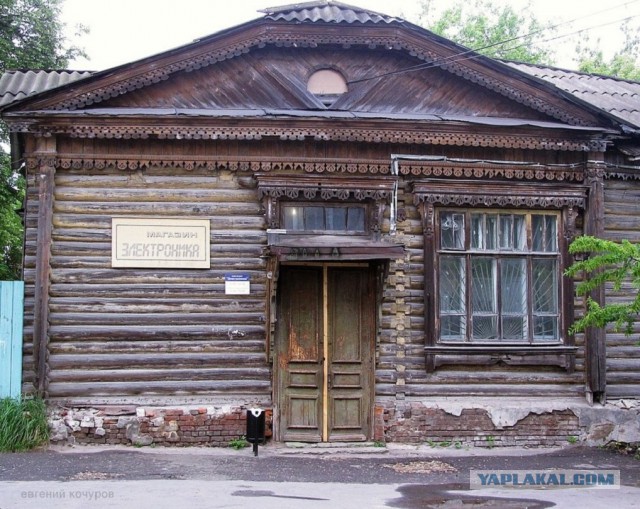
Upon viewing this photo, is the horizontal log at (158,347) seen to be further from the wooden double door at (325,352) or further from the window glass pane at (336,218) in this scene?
the window glass pane at (336,218)

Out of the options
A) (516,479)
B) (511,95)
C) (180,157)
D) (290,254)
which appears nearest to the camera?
(516,479)

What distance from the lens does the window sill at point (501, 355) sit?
10.8m

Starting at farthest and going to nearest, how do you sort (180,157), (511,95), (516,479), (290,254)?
1. (511,95)
2. (180,157)
3. (290,254)
4. (516,479)

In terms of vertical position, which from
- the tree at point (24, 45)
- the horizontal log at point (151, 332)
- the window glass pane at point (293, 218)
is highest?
the tree at point (24, 45)

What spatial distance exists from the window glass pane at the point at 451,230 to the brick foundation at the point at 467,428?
2.26m

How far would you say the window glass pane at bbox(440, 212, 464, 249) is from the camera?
11.1 metres

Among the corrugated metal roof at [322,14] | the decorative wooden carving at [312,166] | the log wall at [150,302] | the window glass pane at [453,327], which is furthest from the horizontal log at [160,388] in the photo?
the corrugated metal roof at [322,14]

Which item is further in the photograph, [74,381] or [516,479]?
[74,381]

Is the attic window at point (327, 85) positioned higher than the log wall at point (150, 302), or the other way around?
the attic window at point (327, 85)

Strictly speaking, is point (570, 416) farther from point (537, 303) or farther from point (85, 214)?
point (85, 214)

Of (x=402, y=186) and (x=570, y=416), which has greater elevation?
(x=402, y=186)

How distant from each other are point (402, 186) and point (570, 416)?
396cm

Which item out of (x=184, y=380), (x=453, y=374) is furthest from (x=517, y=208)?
(x=184, y=380)

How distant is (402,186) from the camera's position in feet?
36.2
